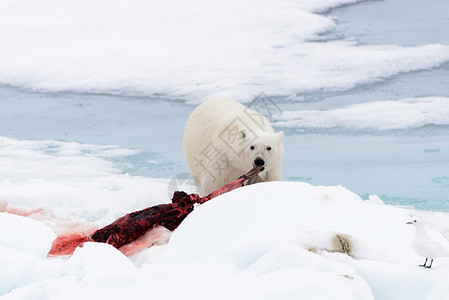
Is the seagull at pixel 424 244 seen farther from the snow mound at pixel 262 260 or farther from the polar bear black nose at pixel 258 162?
the polar bear black nose at pixel 258 162

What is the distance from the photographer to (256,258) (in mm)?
2389

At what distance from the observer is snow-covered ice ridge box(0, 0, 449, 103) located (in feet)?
31.6

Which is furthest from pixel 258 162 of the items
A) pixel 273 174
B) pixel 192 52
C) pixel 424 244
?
pixel 192 52

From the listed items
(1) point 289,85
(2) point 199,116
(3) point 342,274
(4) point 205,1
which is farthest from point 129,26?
(3) point 342,274

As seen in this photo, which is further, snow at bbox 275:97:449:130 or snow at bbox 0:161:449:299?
snow at bbox 275:97:449:130

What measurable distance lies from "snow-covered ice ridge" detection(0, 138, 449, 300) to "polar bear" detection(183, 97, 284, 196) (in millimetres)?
1140

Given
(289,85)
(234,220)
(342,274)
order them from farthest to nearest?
(289,85), (234,220), (342,274)

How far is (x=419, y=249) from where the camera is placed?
6.48ft

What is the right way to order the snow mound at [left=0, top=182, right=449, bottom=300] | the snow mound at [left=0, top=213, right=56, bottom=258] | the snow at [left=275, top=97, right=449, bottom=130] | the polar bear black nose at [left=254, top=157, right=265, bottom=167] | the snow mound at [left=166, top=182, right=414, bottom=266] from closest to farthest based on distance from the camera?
the snow mound at [left=0, top=182, right=449, bottom=300]
the snow mound at [left=166, top=182, right=414, bottom=266]
the snow mound at [left=0, top=213, right=56, bottom=258]
the polar bear black nose at [left=254, top=157, right=265, bottom=167]
the snow at [left=275, top=97, right=449, bottom=130]

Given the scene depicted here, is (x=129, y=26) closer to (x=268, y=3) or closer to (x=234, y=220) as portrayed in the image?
(x=268, y=3)

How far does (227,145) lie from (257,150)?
1.21 feet

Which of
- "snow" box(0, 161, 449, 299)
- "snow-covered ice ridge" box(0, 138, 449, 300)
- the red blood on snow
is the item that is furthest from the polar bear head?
"snow" box(0, 161, 449, 299)

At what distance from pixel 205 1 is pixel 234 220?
12032mm

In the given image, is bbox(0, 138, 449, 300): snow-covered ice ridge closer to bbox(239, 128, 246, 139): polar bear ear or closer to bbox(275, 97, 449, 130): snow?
bbox(239, 128, 246, 139): polar bear ear
